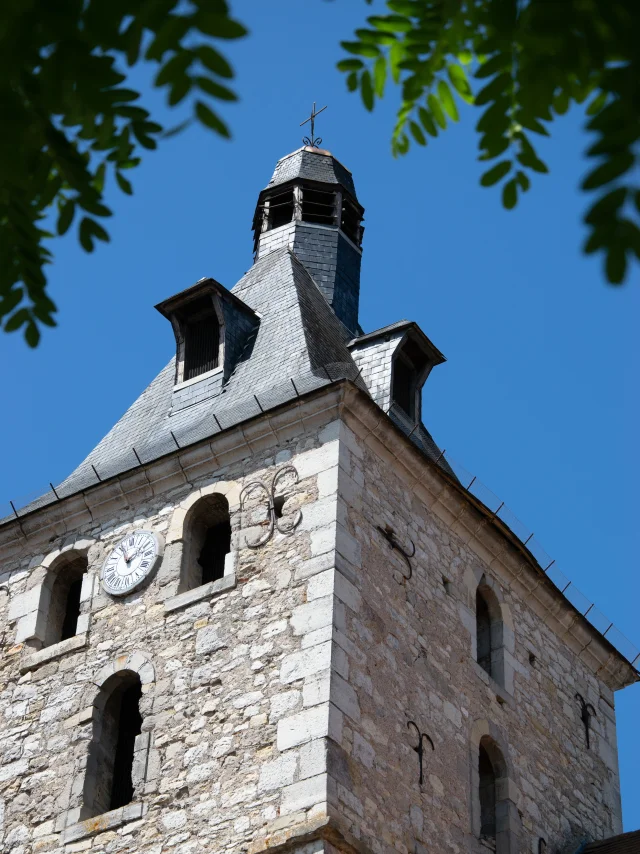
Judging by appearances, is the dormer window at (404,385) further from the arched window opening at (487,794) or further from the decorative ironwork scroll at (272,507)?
the arched window opening at (487,794)

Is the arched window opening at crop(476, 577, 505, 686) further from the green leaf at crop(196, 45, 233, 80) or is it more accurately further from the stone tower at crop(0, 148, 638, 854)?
the green leaf at crop(196, 45, 233, 80)

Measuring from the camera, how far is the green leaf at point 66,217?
189 inches

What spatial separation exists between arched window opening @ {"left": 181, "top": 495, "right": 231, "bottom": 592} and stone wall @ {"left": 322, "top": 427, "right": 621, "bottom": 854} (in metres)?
1.45

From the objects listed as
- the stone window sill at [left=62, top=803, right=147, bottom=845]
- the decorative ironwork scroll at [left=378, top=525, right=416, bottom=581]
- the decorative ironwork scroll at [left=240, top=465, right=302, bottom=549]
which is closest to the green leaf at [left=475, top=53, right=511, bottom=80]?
the stone window sill at [left=62, top=803, right=147, bottom=845]

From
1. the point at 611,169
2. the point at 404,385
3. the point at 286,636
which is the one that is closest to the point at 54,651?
the point at 286,636

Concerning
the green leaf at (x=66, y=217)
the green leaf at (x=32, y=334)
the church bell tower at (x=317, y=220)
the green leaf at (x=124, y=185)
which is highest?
the church bell tower at (x=317, y=220)

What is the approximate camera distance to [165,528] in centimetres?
1526

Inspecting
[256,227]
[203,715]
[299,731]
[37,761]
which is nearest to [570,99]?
[299,731]

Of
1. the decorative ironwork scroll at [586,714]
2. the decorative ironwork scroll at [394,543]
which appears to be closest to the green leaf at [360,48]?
the decorative ironwork scroll at [394,543]

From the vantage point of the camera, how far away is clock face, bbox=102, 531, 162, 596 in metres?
15.0

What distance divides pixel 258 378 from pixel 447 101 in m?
11.5

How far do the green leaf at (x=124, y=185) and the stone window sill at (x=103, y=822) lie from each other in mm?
9035

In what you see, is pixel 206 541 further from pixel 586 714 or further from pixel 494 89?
pixel 494 89

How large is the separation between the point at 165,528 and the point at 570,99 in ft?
36.9
